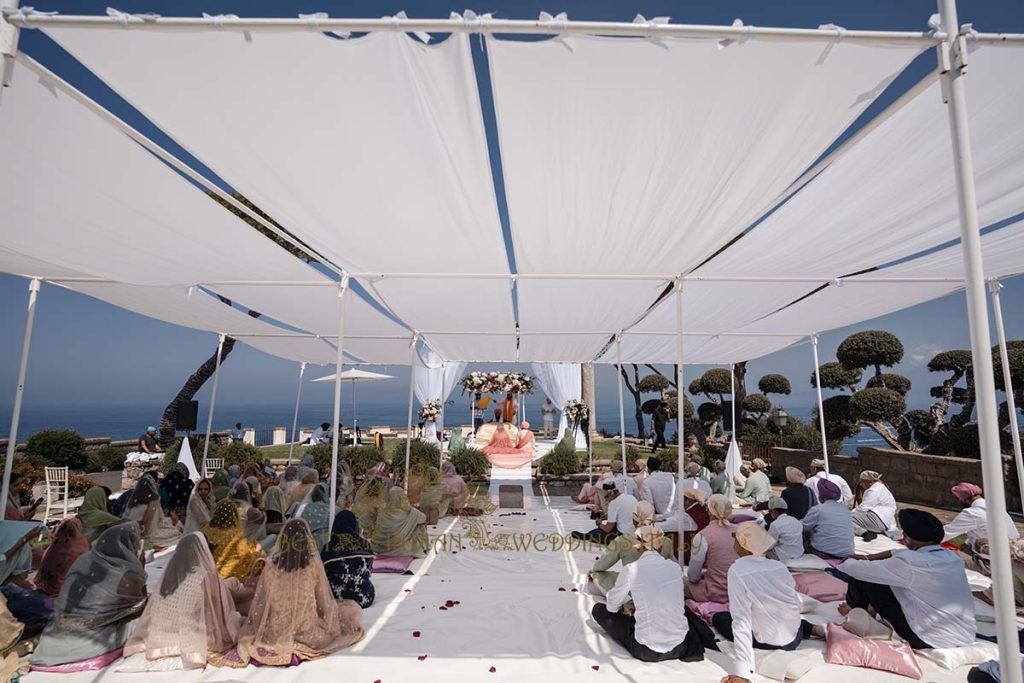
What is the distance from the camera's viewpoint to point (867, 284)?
17.8 feet

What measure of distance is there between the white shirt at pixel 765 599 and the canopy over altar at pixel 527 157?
1.62 metres

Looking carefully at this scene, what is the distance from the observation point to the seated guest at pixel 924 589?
3350 millimetres

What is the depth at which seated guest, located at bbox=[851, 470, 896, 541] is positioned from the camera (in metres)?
6.57

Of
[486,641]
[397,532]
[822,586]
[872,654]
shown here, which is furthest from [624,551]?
[397,532]

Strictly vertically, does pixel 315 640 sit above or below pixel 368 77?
below

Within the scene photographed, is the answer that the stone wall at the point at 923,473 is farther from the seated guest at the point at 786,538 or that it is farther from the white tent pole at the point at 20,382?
the white tent pole at the point at 20,382

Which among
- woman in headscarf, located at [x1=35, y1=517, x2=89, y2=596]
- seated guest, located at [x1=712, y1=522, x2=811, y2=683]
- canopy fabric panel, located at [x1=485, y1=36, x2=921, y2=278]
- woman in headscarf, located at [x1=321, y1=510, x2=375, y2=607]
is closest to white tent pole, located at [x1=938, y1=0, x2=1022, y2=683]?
canopy fabric panel, located at [x1=485, y1=36, x2=921, y2=278]

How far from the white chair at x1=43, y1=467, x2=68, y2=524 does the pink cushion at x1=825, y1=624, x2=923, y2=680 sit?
8.90m

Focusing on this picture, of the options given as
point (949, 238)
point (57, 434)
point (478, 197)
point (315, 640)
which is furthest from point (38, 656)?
point (57, 434)

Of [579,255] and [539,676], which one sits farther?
[579,255]

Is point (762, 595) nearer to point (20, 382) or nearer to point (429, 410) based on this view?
point (20, 382)

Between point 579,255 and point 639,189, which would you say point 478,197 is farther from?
point 579,255

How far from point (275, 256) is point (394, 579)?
10.9ft

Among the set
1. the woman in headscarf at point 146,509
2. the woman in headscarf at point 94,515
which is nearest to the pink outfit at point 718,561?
the woman in headscarf at point 94,515
